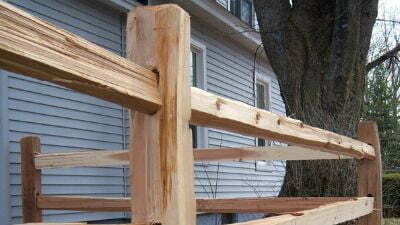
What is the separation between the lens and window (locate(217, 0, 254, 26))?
41.5ft

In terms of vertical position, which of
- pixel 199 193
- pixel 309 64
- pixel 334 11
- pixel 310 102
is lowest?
pixel 199 193

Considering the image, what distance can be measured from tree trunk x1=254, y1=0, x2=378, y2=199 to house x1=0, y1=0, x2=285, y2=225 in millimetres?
1397

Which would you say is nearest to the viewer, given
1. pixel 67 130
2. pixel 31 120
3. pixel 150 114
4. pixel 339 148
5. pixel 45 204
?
pixel 150 114

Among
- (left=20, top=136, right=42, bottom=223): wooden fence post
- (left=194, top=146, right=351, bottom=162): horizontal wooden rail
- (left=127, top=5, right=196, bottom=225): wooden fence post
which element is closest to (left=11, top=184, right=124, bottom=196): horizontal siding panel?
(left=20, top=136, right=42, bottom=223): wooden fence post

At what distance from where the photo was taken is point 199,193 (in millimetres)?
10148

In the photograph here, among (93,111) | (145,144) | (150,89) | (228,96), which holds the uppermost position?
(228,96)

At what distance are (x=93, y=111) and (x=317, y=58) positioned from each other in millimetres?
3214

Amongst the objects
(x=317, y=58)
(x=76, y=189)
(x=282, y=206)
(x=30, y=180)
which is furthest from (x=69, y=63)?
(x=317, y=58)

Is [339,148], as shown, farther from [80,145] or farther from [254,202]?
[80,145]

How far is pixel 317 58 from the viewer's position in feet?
27.9

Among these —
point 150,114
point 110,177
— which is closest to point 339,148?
point 150,114

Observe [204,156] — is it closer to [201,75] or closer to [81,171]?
[81,171]

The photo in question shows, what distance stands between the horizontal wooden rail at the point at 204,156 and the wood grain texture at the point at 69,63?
2.82 metres

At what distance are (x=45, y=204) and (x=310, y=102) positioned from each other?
4.40m
